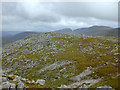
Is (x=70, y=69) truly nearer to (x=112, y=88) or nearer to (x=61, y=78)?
(x=61, y=78)

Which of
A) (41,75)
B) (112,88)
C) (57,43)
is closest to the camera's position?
(112,88)

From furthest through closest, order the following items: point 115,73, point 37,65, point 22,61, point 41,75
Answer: point 22,61, point 37,65, point 41,75, point 115,73

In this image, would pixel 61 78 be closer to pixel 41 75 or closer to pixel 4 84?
pixel 41 75

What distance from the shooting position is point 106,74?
67.9 feet

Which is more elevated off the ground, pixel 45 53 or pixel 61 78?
pixel 45 53

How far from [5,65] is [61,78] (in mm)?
21709

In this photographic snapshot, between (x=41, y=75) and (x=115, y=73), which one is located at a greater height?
(x=115, y=73)

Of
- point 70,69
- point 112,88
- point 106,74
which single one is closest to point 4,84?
point 70,69

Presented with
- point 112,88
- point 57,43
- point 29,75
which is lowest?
point 29,75

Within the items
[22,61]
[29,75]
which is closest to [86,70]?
[29,75]

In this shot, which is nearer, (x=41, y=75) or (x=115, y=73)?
(x=115, y=73)

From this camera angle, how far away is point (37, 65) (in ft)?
98.8

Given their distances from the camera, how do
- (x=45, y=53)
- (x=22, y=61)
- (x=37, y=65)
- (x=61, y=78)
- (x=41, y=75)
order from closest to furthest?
(x=61, y=78), (x=41, y=75), (x=37, y=65), (x=22, y=61), (x=45, y=53)

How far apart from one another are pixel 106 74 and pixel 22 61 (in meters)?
25.3
